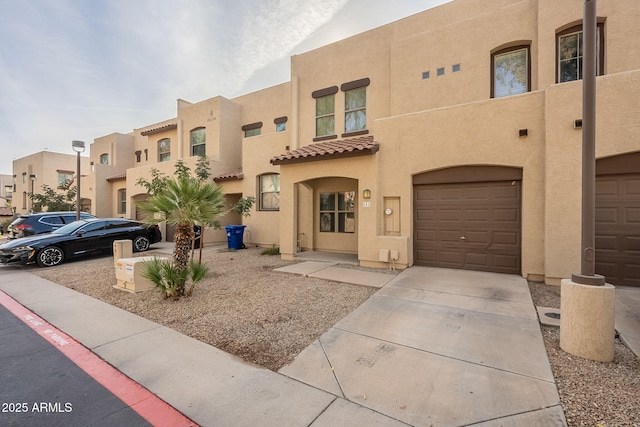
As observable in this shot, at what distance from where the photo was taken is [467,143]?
24.0 feet

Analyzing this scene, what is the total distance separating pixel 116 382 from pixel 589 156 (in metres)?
6.22

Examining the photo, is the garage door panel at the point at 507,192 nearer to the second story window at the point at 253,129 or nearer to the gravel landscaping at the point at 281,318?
the gravel landscaping at the point at 281,318

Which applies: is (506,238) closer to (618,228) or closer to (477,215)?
(477,215)

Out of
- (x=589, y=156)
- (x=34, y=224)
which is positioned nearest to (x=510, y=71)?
(x=589, y=156)

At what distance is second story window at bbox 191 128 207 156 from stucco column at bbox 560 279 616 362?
16634 millimetres

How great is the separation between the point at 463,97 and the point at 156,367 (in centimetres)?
1008

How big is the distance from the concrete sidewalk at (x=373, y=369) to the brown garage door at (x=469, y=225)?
2.08 m

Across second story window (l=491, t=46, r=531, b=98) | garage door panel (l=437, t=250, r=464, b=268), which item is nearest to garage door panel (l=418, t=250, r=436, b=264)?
garage door panel (l=437, t=250, r=464, b=268)

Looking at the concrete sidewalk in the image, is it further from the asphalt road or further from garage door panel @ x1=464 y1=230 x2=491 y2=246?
garage door panel @ x1=464 y1=230 x2=491 y2=246

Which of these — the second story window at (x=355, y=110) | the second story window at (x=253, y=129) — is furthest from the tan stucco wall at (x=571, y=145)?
the second story window at (x=253, y=129)

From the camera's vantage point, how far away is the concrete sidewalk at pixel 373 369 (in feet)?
8.20

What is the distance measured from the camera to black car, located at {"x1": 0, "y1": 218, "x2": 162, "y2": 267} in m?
9.13

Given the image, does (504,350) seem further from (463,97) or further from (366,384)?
(463,97)

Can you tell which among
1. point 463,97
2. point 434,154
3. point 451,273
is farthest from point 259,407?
point 463,97
